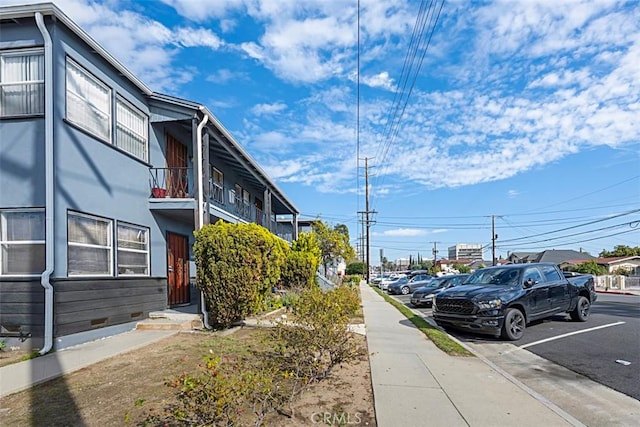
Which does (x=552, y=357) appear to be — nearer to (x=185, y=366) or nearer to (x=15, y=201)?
(x=185, y=366)

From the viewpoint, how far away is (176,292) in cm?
1305

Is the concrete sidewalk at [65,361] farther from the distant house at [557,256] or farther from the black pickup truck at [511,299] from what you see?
the distant house at [557,256]

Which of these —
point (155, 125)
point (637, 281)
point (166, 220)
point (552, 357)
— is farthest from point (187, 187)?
point (637, 281)

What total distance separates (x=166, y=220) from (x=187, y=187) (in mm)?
1342

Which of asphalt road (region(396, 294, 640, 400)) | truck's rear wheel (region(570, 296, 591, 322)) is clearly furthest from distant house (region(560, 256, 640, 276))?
asphalt road (region(396, 294, 640, 400))

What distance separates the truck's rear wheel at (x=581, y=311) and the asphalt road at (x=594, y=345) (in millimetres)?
203

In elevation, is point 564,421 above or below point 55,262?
below

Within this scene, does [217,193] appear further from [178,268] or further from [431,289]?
[431,289]

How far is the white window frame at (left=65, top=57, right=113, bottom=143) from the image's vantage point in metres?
8.30

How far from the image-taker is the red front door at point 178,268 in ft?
41.4

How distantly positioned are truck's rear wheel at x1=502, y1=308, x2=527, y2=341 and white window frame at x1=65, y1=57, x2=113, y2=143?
10.2 metres

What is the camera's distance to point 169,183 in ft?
40.9

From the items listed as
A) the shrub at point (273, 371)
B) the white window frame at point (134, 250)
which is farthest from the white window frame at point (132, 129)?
the shrub at point (273, 371)

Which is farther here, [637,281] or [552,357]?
[637,281]
